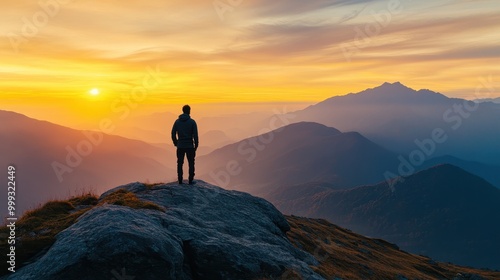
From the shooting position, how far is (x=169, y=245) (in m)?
20.0

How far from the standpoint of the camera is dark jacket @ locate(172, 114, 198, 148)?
2984 cm

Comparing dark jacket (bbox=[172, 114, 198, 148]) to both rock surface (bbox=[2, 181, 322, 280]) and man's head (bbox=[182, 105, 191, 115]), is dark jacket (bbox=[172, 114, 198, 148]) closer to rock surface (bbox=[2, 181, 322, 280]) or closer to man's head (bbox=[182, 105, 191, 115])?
man's head (bbox=[182, 105, 191, 115])

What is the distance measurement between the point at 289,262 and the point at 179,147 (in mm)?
11628

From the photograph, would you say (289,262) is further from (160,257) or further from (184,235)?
(160,257)

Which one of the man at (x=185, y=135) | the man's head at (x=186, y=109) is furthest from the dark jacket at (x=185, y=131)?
the man's head at (x=186, y=109)

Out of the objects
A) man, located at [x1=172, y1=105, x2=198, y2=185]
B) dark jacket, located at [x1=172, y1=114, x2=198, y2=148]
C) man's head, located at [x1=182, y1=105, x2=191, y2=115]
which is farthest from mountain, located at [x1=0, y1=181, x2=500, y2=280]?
man's head, located at [x1=182, y1=105, x2=191, y2=115]

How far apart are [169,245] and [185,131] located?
1152cm

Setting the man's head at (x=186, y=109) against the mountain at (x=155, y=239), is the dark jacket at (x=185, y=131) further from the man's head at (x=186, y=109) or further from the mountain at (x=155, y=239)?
the mountain at (x=155, y=239)

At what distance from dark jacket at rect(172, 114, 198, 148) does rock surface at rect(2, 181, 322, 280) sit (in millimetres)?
3749

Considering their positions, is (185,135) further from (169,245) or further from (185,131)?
(169,245)

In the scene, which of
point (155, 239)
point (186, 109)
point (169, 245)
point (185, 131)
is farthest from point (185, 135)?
point (155, 239)

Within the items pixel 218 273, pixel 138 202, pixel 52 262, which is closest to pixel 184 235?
pixel 218 273

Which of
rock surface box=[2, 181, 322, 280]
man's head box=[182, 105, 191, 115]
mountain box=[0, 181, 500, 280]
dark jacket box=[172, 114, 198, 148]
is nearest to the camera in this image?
rock surface box=[2, 181, 322, 280]

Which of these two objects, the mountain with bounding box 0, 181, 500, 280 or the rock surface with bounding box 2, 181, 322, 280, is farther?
the mountain with bounding box 0, 181, 500, 280
